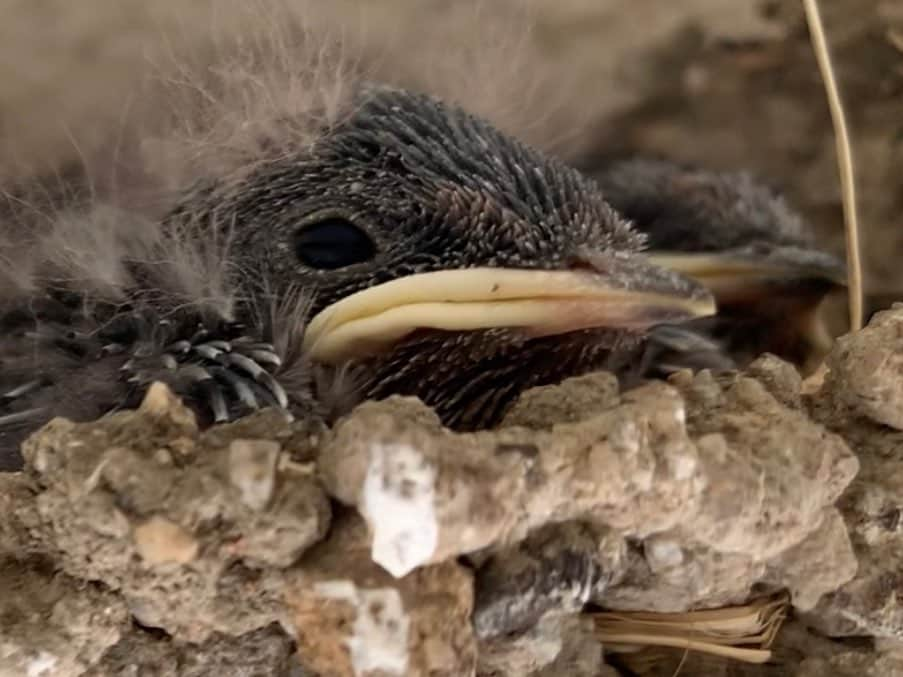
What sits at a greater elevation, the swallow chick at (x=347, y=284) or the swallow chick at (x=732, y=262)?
the swallow chick at (x=347, y=284)

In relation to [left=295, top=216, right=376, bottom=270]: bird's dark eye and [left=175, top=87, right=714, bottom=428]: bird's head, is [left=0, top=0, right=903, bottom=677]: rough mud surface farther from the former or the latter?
[left=295, top=216, right=376, bottom=270]: bird's dark eye

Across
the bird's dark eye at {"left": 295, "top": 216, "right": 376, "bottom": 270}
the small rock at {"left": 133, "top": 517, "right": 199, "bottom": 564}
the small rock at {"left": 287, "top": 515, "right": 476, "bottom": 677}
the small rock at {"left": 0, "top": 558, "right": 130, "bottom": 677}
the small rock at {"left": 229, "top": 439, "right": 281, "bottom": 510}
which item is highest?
the bird's dark eye at {"left": 295, "top": 216, "right": 376, "bottom": 270}

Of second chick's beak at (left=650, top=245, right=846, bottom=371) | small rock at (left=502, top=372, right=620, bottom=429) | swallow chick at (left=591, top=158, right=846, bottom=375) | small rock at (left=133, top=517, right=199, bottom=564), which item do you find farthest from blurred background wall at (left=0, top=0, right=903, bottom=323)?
small rock at (left=133, top=517, right=199, bottom=564)

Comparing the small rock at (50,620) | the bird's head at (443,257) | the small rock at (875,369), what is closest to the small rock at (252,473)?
the small rock at (50,620)

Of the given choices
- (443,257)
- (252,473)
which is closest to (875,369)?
(443,257)

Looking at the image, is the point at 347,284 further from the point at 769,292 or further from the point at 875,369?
the point at 769,292

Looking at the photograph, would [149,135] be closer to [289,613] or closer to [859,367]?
[289,613]

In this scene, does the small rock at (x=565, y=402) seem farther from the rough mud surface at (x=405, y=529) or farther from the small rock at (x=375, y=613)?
the small rock at (x=375, y=613)
